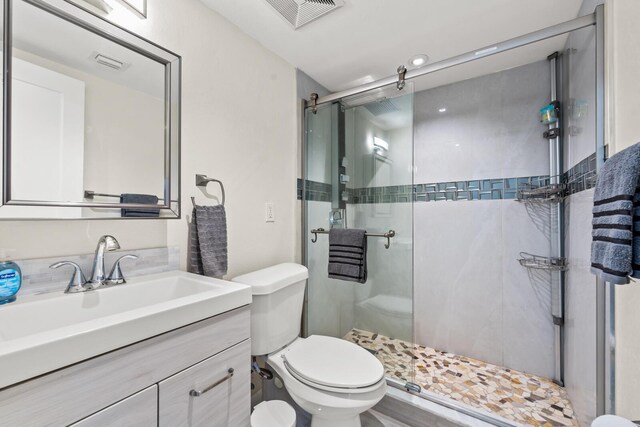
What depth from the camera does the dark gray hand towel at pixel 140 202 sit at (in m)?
1.12

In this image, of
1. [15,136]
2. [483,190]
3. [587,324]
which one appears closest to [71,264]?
[15,136]

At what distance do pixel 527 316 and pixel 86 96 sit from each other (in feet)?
9.14

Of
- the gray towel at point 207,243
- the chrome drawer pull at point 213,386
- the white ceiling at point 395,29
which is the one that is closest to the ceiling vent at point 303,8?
the white ceiling at point 395,29

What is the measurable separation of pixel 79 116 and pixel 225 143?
0.62 meters

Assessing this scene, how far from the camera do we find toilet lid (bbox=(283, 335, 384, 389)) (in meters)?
1.20

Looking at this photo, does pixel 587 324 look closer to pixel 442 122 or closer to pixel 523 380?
pixel 523 380

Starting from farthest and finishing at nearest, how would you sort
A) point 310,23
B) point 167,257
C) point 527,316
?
point 527,316, point 310,23, point 167,257

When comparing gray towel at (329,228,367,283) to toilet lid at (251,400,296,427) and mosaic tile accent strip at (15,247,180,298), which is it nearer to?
toilet lid at (251,400,296,427)

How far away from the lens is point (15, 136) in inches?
34.6

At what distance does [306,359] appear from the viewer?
1354 millimetres

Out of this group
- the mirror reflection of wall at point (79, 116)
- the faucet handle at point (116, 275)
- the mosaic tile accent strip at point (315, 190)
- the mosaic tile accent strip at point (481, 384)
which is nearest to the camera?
the mirror reflection of wall at point (79, 116)

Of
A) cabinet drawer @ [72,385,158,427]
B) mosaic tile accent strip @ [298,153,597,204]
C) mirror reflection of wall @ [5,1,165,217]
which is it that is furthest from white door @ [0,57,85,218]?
mosaic tile accent strip @ [298,153,597,204]

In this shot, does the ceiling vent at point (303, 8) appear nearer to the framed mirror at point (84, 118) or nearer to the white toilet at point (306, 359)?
the framed mirror at point (84, 118)

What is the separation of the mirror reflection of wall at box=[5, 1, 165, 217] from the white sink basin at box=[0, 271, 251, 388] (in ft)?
1.03
